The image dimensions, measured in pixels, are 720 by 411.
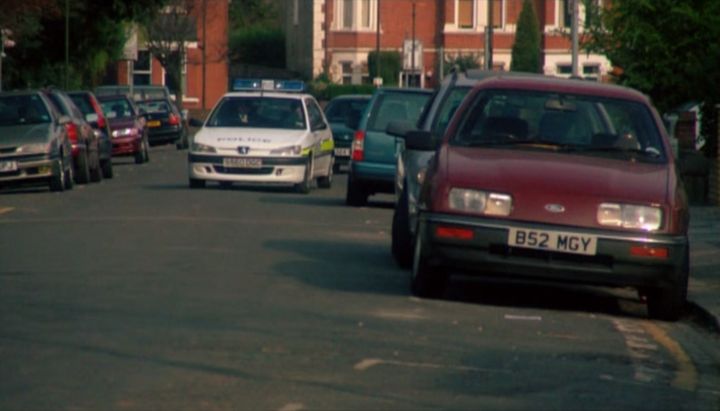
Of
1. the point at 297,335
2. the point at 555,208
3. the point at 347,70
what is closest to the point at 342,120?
the point at 555,208

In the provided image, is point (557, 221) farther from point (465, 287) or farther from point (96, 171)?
point (96, 171)

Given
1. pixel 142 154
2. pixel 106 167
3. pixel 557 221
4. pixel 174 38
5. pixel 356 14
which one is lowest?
pixel 142 154

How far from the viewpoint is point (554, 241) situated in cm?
1287

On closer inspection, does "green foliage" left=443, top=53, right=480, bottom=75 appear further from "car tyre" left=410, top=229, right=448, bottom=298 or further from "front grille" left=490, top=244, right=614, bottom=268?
"front grille" left=490, top=244, right=614, bottom=268

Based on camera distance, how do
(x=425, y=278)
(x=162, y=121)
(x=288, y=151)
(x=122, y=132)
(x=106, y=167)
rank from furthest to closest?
(x=162, y=121)
(x=122, y=132)
(x=106, y=167)
(x=288, y=151)
(x=425, y=278)

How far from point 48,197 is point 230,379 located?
18015 millimetres

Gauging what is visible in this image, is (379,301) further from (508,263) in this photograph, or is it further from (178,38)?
(178,38)

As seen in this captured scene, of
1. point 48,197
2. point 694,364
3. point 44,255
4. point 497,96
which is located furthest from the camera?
point 48,197

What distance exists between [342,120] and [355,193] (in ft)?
39.0

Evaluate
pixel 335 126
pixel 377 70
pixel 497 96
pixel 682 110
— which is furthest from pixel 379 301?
pixel 377 70

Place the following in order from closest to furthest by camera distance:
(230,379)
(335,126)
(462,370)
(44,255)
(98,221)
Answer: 1. (230,379)
2. (462,370)
3. (44,255)
4. (98,221)
5. (335,126)

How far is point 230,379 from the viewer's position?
9.48 meters

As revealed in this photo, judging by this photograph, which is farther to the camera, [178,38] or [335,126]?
[178,38]

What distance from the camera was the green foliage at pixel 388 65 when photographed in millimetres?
91500
